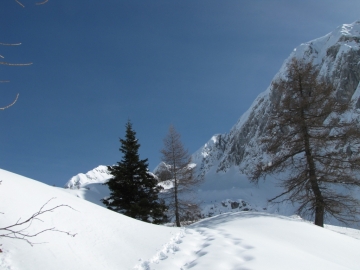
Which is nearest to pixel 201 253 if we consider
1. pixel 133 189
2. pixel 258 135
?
pixel 133 189

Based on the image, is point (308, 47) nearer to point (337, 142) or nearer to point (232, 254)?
point (337, 142)

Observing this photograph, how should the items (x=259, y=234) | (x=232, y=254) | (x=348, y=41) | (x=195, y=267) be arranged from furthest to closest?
(x=348, y=41) → (x=259, y=234) → (x=232, y=254) → (x=195, y=267)

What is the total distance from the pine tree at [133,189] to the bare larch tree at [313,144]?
20.7 ft

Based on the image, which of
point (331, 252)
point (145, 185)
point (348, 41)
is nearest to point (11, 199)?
point (331, 252)

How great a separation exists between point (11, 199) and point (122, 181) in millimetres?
10631

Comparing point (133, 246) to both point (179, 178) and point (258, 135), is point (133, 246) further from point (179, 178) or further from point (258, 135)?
point (258, 135)

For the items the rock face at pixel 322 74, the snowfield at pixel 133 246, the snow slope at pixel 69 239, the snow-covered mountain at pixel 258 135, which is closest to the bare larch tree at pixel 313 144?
the snowfield at pixel 133 246

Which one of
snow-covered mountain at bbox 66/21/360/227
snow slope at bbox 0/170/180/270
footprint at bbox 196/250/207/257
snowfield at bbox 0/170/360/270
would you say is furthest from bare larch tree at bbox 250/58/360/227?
snow-covered mountain at bbox 66/21/360/227

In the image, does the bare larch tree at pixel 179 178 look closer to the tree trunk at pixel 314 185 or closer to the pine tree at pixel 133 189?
the pine tree at pixel 133 189

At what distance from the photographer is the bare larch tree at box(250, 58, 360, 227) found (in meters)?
10.3

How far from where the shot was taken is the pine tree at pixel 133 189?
1462cm

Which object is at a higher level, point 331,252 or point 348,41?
point 348,41

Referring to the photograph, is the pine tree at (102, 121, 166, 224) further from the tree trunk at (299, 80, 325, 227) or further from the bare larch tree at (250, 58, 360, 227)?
the tree trunk at (299, 80, 325, 227)

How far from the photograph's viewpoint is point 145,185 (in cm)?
1541
